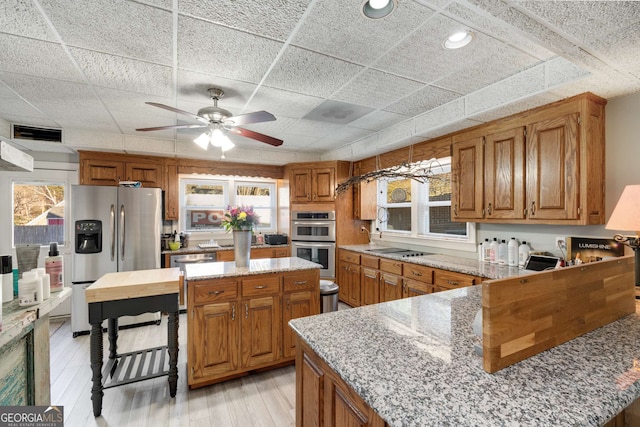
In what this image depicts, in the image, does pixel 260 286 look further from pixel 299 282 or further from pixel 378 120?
pixel 378 120

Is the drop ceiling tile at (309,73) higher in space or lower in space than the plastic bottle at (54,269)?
higher

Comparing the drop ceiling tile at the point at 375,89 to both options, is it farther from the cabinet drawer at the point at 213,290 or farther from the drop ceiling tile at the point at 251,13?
the cabinet drawer at the point at 213,290

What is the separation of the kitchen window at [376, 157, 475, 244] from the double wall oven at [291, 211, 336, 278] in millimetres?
827

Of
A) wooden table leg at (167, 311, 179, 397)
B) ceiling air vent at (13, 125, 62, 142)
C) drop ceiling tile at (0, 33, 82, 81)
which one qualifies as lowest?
wooden table leg at (167, 311, 179, 397)

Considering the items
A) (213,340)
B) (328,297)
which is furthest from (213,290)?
(328,297)

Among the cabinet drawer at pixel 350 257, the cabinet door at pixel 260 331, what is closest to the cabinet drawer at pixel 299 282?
the cabinet door at pixel 260 331

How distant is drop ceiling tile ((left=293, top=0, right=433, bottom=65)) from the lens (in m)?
1.57

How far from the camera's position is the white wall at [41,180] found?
3.80m

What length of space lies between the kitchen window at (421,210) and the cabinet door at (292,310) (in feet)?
6.30

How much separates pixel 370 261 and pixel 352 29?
2.85 m

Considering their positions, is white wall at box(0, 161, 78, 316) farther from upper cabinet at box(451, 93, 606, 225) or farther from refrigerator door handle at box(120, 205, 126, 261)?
upper cabinet at box(451, 93, 606, 225)

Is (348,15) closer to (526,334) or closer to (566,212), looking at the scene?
(526,334)

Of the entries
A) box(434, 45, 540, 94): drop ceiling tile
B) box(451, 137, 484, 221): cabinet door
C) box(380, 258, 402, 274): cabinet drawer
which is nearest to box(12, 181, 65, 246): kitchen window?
box(380, 258, 402, 274): cabinet drawer

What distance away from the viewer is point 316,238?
4.75 meters
